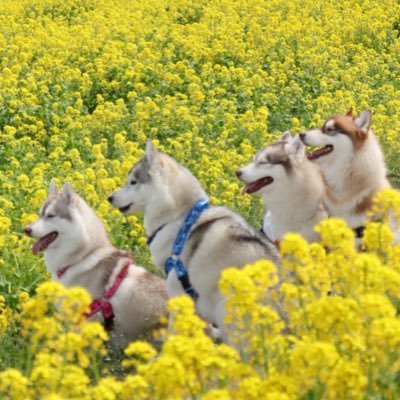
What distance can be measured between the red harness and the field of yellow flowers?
0.86 feet

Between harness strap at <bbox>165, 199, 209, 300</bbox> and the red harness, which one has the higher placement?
harness strap at <bbox>165, 199, 209, 300</bbox>

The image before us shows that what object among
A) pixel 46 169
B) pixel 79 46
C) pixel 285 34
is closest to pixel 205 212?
pixel 46 169

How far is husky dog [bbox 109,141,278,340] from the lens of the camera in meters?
5.66

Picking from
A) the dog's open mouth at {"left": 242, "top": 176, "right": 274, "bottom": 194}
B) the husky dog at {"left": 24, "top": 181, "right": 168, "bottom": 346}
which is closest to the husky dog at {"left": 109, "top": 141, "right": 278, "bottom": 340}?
the husky dog at {"left": 24, "top": 181, "right": 168, "bottom": 346}

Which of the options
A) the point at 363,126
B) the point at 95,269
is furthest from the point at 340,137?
the point at 95,269

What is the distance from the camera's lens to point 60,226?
6.11 m

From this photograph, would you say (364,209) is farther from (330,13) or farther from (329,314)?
(330,13)

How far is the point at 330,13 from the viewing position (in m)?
18.0

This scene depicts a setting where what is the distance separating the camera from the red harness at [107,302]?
597 centimetres

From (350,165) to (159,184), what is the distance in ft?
4.38

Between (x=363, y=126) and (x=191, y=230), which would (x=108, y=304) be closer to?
(x=191, y=230)

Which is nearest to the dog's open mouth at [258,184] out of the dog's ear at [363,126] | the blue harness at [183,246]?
the blue harness at [183,246]

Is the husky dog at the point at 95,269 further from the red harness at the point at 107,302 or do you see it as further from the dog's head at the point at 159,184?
the dog's head at the point at 159,184

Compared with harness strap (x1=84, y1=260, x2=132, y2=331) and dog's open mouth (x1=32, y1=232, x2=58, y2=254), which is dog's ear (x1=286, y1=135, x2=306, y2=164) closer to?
harness strap (x1=84, y1=260, x2=132, y2=331)
